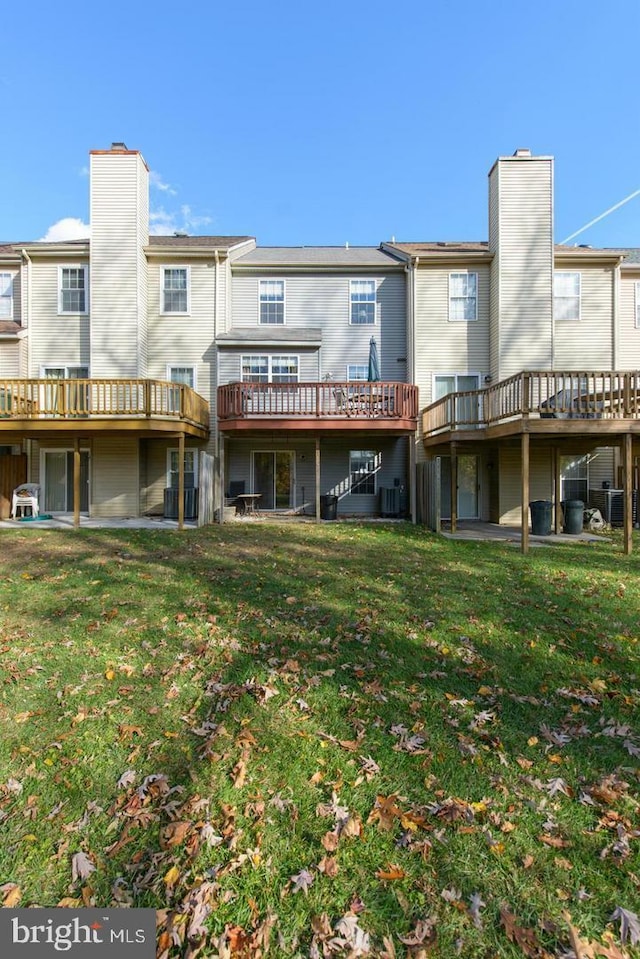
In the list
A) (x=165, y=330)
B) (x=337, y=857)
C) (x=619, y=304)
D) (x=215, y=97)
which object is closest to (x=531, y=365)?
(x=619, y=304)

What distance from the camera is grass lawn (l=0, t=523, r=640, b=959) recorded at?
2.04 metres

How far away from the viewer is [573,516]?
1169 cm

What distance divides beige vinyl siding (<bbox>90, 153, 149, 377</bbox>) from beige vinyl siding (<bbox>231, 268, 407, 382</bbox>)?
3.34m

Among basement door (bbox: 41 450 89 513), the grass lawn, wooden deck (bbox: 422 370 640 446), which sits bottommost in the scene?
the grass lawn

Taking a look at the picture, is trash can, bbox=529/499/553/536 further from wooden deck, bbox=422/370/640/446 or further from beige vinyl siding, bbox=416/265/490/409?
beige vinyl siding, bbox=416/265/490/409

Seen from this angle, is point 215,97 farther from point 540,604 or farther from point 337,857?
point 337,857

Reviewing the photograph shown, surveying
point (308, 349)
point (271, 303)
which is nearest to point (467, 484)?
point (308, 349)

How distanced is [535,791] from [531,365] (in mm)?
13723

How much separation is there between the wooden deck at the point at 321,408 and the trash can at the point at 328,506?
2.36m

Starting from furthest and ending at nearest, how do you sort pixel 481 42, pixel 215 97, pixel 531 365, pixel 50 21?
pixel 215 97, pixel 531 365, pixel 481 42, pixel 50 21

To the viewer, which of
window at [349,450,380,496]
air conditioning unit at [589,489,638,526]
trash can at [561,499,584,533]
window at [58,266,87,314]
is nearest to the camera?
trash can at [561,499,584,533]

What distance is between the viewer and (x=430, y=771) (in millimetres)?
2855

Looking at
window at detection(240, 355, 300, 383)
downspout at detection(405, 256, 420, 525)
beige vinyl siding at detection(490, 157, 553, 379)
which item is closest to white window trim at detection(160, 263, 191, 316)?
window at detection(240, 355, 300, 383)

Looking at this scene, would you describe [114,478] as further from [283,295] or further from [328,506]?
[283,295]
